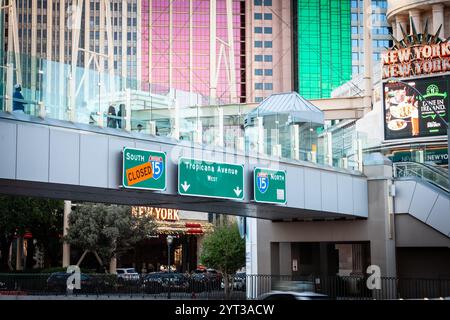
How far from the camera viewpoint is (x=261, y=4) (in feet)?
554

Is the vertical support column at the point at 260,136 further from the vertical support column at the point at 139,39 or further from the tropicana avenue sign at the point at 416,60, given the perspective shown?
the vertical support column at the point at 139,39

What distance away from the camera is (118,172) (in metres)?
23.7

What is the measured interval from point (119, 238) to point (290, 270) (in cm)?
2798

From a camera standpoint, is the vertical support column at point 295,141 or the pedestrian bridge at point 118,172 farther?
the vertical support column at point 295,141

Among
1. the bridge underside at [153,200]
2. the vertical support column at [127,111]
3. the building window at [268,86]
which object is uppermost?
the building window at [268,86]

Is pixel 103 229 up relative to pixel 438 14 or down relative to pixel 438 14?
down

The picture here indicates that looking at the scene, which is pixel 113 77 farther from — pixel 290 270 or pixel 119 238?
pixel 119 238

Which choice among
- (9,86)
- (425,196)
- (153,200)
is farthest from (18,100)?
(425,196)

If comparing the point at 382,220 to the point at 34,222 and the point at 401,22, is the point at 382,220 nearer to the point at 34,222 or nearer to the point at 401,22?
the point at 34,222

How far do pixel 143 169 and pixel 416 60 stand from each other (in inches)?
1653

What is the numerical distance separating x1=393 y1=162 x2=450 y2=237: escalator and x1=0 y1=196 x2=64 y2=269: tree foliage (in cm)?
3533

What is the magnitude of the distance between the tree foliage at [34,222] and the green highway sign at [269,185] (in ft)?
119

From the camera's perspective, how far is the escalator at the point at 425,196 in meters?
35.4

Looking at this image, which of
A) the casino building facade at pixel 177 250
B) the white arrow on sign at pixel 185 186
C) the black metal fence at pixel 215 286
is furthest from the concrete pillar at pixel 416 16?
the white arrow on sign at pixel 185 186
